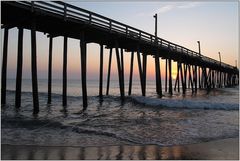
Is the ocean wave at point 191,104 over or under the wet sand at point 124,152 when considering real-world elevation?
over

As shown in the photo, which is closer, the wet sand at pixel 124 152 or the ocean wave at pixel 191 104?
the wet sand at pixel 124 152

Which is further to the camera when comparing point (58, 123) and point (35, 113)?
point (35, 113)

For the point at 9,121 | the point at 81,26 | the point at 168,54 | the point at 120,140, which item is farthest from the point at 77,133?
the point at 168,54

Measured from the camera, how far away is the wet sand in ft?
21.3

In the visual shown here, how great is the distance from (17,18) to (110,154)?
924 centimetres

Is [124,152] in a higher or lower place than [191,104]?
lower

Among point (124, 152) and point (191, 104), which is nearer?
point (124, 152)

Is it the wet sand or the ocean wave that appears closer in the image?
the wet sand

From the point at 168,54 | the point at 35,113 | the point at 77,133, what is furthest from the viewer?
the point at 168,54

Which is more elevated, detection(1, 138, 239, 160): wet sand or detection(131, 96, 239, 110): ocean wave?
detection(131, 96, 239, 110): ocean wave

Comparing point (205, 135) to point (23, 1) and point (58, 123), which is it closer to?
point (58, 123)

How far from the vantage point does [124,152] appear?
6.98 m

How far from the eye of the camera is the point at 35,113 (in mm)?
13477

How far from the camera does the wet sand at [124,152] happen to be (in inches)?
256
